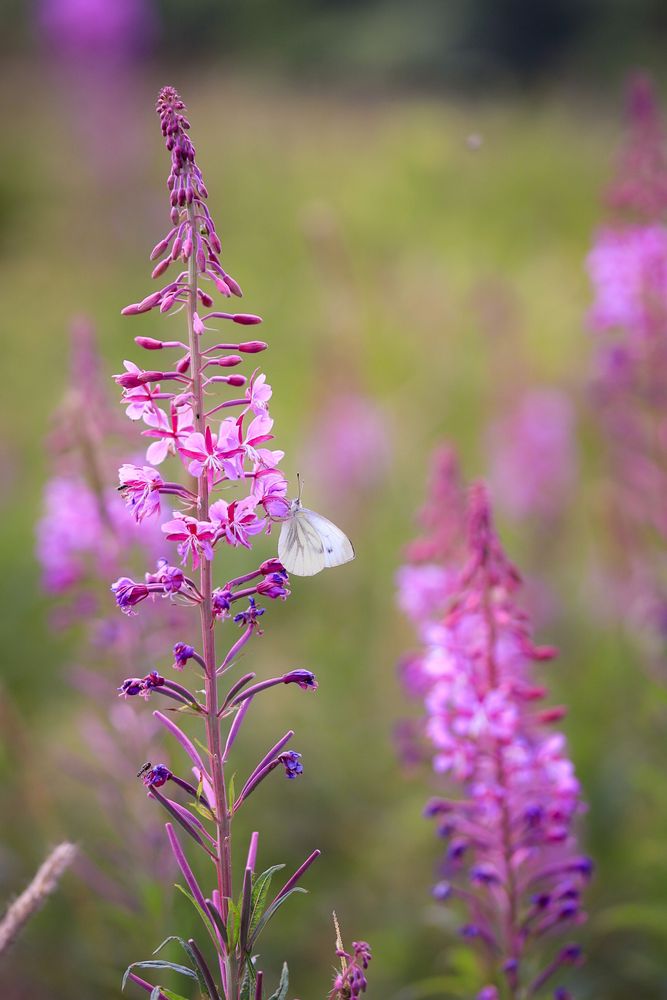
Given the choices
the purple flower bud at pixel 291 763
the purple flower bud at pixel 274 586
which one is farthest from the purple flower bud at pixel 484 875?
the purple flower bud at pixel 274 586

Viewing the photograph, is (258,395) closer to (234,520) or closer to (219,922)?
(234,520)

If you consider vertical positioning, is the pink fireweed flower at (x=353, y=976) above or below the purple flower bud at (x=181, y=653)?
below

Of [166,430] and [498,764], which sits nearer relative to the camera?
[166,430]

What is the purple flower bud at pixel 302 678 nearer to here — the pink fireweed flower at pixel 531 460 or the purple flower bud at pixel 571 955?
the purple flower bud at pixel 571 955

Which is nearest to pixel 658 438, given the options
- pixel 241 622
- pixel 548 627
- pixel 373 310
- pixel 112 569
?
pixel 548 627

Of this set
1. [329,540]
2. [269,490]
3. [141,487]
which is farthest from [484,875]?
[141,487]

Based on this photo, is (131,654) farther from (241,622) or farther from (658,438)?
(658,438)

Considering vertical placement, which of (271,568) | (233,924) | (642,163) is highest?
(642,163)
